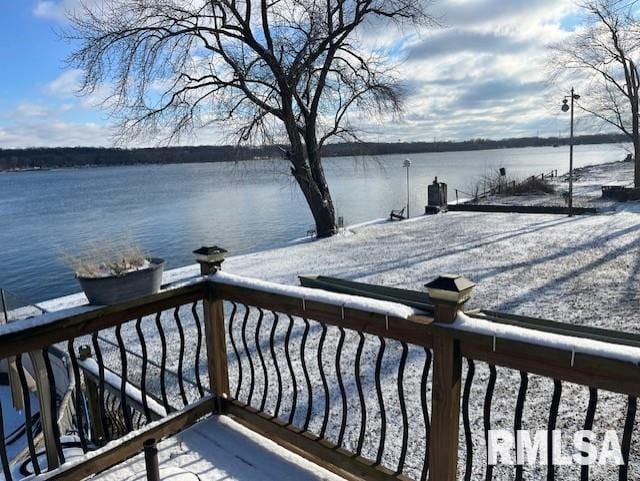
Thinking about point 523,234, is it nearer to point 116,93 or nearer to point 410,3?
point 410,3

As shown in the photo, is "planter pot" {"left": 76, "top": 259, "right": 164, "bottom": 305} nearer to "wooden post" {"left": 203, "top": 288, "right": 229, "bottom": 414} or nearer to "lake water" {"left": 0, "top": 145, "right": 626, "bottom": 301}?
"wooden post" {"left": 203, "top": 288, "right": 229, "bottom": 414}

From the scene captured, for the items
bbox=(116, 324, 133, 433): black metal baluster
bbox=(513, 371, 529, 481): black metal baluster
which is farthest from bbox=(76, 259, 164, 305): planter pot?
bbox=(513, 371, 529, 481): black metal baluster

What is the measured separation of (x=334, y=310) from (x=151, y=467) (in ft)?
3.00

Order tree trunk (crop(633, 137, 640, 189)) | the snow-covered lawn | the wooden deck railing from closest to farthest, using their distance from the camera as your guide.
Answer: the wooden deck railing
the snow-covered lawn
tree trunk (crop(633, 137, 640, 189))

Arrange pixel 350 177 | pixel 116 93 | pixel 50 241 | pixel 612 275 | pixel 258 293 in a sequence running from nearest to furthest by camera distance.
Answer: pixel 258 293 → pixel 612 275 → pixel 116 93 → pixel 50 241 → pixel 350 177

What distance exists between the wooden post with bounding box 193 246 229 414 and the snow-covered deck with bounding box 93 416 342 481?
0.73 feet

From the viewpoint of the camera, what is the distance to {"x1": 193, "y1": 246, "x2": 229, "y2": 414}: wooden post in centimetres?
251

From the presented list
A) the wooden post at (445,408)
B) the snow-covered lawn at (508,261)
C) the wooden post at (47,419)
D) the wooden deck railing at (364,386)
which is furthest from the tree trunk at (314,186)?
the wooden post at (445,408)

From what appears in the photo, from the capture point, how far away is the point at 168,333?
222 inches

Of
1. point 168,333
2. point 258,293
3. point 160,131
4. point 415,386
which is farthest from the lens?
point 160,131

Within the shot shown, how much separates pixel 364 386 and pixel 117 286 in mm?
2989

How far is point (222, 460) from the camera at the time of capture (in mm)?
2318

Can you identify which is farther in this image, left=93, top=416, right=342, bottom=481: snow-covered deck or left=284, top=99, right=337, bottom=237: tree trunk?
left=284, top=99, right=337, bottom=237: tree trunk

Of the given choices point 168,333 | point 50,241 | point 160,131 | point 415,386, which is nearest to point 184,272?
point 168,333
